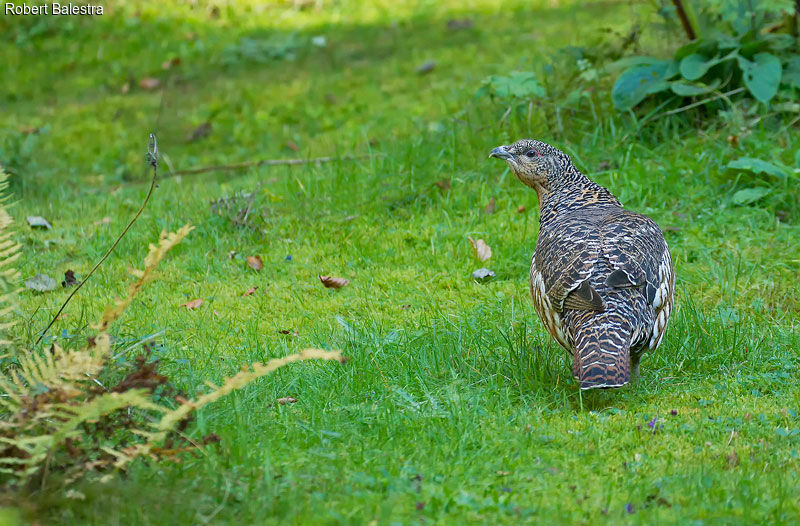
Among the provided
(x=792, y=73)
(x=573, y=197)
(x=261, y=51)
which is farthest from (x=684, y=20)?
(x=261, y=51)

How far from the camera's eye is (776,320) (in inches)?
221

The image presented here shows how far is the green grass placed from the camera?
3457 mm

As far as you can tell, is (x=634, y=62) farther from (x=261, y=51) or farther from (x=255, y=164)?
(x=261, y=51)

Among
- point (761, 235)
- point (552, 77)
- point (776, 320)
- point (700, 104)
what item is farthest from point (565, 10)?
point (776, 320)

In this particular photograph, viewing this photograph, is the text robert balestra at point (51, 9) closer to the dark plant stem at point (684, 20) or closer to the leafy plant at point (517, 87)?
the leafy plant at point (517, 87)

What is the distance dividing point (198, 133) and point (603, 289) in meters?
7.70

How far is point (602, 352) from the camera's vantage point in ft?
13.5

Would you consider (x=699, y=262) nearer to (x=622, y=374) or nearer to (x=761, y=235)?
(x=761, y=235)

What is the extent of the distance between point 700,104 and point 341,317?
407 cm

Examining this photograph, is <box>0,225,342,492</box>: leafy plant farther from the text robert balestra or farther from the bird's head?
the text robert balestra

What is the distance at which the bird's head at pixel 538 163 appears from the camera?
5.87 meters

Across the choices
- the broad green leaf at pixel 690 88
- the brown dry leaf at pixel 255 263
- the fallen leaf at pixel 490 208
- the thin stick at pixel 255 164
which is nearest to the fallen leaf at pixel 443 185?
the fallen leaf at pixel 490 208

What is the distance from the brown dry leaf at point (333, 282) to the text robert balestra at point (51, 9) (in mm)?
10109

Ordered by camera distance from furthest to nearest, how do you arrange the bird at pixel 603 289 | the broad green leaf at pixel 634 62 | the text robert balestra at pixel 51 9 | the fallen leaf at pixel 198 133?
1. the text robert balestra at pixel 51 9
2. the fallen leaf at pixel 198 133
3. the broad green leaf at pixel 634 62
4. the bird at pixel 603 289
